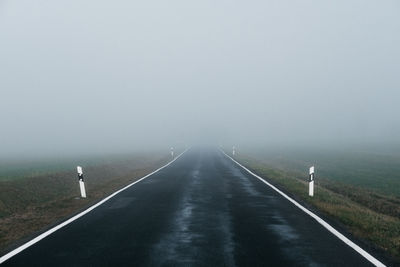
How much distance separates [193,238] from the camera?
8117mm

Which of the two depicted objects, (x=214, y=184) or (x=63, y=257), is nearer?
(x=63, y=257)

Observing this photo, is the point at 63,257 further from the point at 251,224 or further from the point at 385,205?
the point at 385,205

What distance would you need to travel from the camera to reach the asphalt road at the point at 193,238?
21.9 ft

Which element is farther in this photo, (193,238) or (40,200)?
(40,200)

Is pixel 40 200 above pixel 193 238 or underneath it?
underneath

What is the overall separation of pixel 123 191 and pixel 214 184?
4233 millimetres

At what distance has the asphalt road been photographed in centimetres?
667

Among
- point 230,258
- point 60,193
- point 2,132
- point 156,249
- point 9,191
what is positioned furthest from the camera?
point 2,132

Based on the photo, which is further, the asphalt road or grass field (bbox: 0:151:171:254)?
grass field (bbox: 0:151:171:254)

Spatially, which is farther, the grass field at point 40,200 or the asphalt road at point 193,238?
the grass field at point 40,200

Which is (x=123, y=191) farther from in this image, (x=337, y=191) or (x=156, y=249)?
(x=337, y=191)

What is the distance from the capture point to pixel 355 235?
8.62 meters

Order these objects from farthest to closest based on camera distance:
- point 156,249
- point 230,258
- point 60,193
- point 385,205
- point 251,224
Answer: point 60,193, point 385,205, point 251,224, point 156,249, point 230,258

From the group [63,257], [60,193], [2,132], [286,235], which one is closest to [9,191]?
[60,193]
